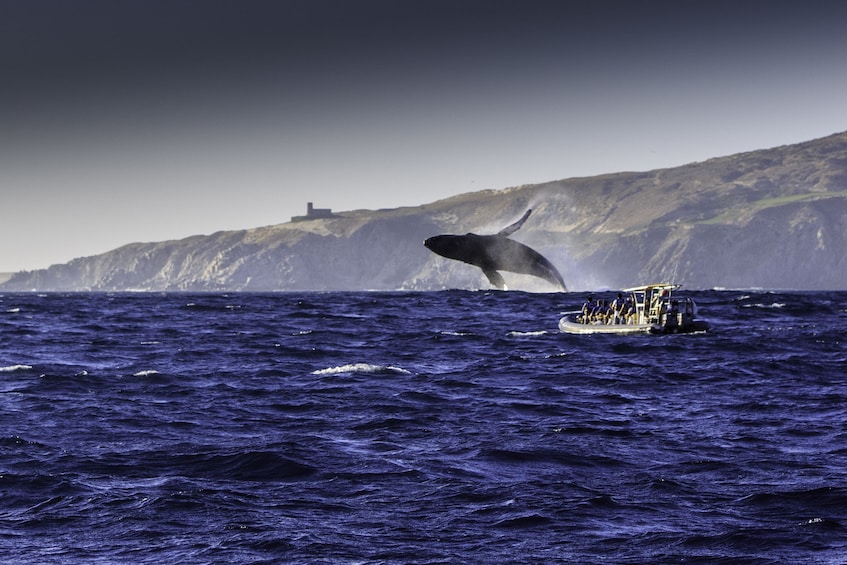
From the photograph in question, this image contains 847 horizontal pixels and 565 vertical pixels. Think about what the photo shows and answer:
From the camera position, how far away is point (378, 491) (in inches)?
782

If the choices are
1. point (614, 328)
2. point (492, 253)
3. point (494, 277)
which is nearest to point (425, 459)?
point (614, 328)

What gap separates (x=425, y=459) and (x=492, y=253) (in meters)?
58.5

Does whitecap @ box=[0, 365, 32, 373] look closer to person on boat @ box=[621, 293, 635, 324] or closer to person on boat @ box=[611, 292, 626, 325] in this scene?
person on boat @ box=[611, 292, 626, 325]

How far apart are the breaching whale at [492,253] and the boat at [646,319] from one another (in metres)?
15.3

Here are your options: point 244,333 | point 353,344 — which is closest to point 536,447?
point 353,344

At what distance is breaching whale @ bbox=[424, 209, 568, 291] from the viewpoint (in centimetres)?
7522

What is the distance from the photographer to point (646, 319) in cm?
5622

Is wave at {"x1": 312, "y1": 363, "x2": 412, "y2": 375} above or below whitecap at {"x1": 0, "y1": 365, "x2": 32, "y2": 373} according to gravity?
below

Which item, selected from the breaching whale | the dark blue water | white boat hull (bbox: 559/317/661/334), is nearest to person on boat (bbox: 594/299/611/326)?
white boat hull (bbox: 559/317/661/334)

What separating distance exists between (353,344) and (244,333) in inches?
429

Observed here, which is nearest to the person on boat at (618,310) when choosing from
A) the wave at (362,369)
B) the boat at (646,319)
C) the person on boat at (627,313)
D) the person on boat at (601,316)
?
the boat at (646,319)

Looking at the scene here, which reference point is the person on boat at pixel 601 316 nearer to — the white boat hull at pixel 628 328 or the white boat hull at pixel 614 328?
the white boat hull at pixel 628 328

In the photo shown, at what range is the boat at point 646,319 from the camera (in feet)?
183

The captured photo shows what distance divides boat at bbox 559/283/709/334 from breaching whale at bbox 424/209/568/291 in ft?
50.4
